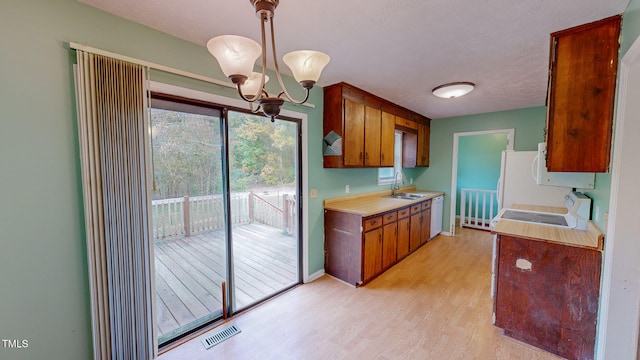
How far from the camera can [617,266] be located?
1403 mm

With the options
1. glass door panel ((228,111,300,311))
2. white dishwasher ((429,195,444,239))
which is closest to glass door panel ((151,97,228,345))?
glass door panel ((228,111,300,311))

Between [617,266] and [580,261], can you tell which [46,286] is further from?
[580,261]

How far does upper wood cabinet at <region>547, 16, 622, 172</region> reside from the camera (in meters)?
1.57

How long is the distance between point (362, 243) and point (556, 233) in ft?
5.46

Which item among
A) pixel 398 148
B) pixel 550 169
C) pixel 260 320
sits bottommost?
pixel 260 320

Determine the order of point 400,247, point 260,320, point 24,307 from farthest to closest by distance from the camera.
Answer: point 400,247
point 260,320
point 24,307

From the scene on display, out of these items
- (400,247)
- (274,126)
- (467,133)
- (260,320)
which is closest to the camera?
(260,320)

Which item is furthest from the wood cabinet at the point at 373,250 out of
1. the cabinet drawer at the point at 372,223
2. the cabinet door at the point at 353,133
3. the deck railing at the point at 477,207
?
the deck railing at the point at 477,207

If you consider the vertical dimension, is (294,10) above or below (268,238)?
above

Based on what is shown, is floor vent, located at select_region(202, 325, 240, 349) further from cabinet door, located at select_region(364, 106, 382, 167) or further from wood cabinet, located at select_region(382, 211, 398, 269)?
cabinet door, located at select_region(364, 106, 382, 167)

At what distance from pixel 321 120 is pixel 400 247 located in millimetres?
2134

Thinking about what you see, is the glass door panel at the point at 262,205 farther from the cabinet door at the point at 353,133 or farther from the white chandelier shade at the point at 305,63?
the white chandelier shade at the point at 305,63

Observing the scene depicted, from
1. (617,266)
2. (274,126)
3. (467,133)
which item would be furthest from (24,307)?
(467,133)

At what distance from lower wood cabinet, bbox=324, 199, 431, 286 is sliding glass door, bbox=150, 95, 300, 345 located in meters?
0.68
